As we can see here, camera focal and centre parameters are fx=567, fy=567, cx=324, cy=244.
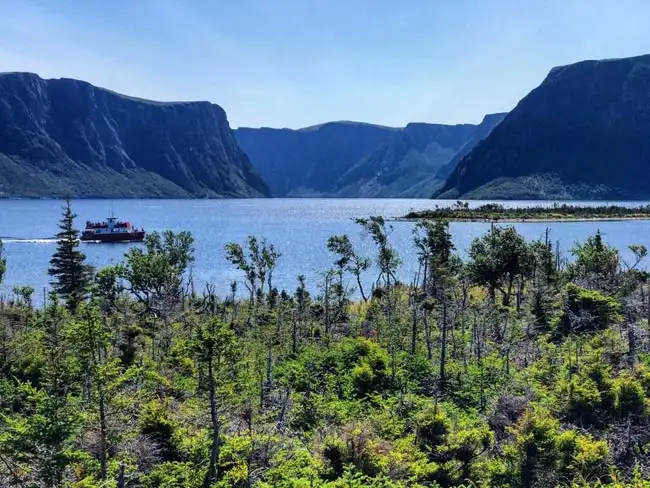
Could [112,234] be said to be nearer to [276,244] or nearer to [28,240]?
[28,240]

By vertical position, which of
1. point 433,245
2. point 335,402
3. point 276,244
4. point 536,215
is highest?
point 536,215

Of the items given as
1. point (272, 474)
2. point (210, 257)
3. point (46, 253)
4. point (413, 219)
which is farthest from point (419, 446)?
point (413, 219)

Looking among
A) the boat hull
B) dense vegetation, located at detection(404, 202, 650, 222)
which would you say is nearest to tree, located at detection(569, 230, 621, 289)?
the boat hull

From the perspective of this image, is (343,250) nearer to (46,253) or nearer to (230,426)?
(230,426)

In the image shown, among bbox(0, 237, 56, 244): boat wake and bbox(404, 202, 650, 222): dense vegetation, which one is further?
bbox(404, 202, 650, 222): dense vegetation

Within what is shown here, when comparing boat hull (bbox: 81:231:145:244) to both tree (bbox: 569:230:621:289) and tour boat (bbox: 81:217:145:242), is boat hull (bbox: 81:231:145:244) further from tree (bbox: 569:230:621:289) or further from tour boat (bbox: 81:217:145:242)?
tree (bbox: 569:230:621:289)

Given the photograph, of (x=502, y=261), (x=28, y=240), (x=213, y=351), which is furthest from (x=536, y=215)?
(x=213, y=351)

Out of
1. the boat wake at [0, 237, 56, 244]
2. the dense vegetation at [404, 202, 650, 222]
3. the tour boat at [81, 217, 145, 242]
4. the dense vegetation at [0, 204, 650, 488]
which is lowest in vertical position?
the dense vegetation at [0, 204, 650, 488]
